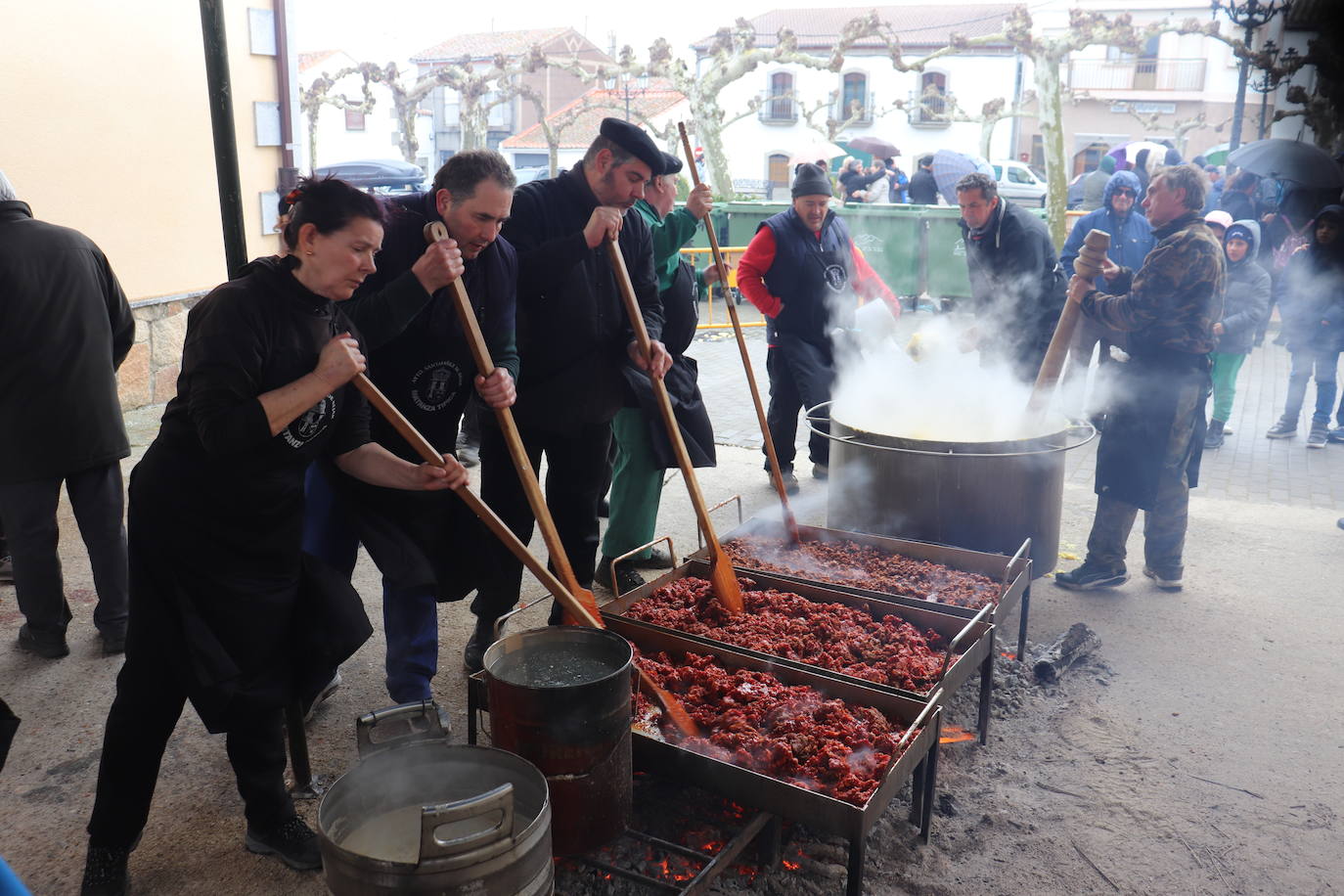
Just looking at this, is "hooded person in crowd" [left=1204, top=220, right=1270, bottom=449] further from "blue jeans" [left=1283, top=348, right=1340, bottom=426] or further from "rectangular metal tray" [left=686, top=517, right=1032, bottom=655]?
"rectangular metal tray" [left=686, top=517, right=1032, bottom=655]

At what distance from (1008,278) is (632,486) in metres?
3.15

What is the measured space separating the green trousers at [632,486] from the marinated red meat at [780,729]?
1.73m

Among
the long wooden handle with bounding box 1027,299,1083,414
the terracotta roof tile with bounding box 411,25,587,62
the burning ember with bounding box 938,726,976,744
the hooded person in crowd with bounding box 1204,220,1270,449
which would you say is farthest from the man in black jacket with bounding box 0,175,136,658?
the terracotta roof tile with bounding box 411,25,587,62

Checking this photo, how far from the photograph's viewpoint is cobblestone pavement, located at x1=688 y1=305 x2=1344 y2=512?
745 centimetres

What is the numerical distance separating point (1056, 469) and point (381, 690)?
3.32 meters

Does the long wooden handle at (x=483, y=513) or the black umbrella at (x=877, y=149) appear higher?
the black umbrella at (x=877, y=149)

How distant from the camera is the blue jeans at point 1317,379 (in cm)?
855

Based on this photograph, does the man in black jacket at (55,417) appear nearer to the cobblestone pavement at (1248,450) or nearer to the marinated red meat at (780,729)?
the marinated red meat at (780,729)

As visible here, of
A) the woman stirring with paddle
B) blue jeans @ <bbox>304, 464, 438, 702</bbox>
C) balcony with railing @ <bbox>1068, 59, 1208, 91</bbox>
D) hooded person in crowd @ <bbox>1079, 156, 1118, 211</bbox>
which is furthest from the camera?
balcony with railing @ <bbox>1068, 59, 1208, 91</bbox>

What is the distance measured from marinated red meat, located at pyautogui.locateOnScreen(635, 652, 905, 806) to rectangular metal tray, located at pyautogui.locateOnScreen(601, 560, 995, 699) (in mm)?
85

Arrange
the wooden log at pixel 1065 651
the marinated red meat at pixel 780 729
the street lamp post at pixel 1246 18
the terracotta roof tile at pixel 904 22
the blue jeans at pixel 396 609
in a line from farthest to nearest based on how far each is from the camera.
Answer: the terracotta roof tile at pixel 904 22
the street lamp post at pixel 1246 18
the wooden log at pixel 1065 651
the blue jeans at pixel 396 609
the marinated red meat at pixel 780 729

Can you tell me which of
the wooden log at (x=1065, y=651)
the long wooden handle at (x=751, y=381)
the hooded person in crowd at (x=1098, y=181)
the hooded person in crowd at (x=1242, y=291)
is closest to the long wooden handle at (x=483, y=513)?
the long wooden handle at (x=751, y=381)

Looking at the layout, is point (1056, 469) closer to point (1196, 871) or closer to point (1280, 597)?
point (1280, 597)

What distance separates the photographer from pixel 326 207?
2.62 m
